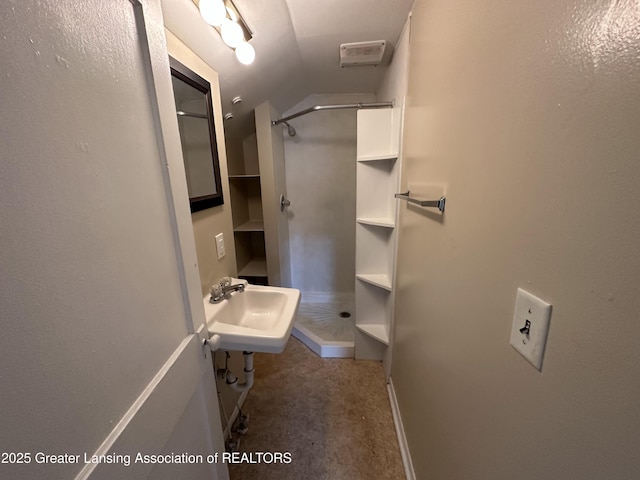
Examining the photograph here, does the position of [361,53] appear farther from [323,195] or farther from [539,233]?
[539,233]

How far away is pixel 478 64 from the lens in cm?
63

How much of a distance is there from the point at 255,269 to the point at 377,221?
1.46 m

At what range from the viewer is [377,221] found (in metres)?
1.67

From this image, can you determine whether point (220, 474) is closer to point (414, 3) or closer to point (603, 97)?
point (603, 97)

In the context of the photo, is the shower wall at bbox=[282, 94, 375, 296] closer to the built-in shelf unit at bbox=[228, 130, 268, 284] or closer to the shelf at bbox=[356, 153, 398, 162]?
the built-in shelf unit at bbox=[228, 130, 268, 284]

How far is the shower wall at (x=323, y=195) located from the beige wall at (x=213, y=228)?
1323 mm

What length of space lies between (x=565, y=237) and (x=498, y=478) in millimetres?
589

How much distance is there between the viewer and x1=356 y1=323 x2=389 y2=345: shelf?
5.82 feet

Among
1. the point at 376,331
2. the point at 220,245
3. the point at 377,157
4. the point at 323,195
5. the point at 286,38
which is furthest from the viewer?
the point at 323,195

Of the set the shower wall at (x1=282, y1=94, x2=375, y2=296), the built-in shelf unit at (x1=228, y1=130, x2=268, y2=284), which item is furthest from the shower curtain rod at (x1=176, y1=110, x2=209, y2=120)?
the shower wall at (x1=282, y1=94, x2=375, y2=296)

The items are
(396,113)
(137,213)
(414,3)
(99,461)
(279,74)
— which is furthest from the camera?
(279,74)

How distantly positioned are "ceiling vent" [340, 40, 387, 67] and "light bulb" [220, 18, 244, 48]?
74 centimetres

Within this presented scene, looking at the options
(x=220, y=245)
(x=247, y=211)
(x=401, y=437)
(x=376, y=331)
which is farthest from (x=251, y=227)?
(x=401, y=437)

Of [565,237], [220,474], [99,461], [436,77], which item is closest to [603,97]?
[565,237]
